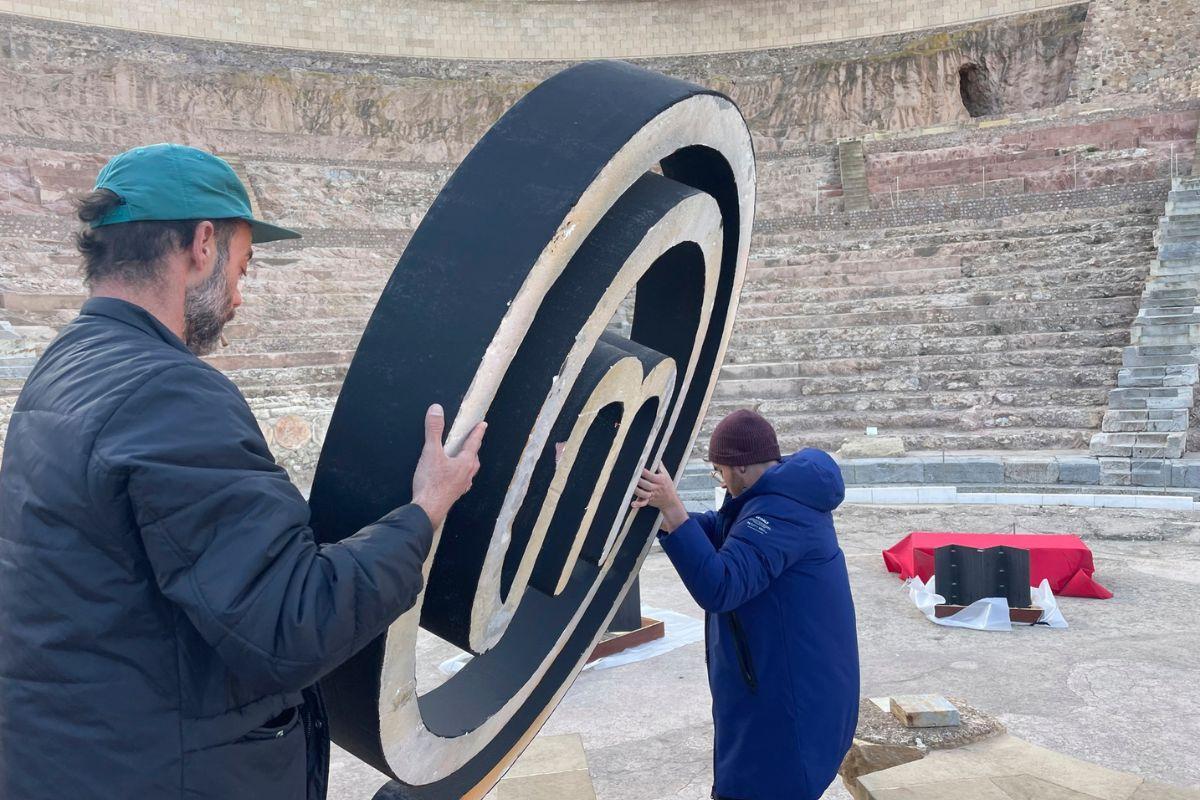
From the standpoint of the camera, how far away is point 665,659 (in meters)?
5.20

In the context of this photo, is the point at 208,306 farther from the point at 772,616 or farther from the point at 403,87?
the point at 403,87

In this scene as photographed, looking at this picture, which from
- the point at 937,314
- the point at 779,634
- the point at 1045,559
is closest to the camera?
the point at 779,634

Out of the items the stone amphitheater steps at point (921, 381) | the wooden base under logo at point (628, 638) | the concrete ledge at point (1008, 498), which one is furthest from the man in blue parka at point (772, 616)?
the stone amphitheater steps at point (921, 381)

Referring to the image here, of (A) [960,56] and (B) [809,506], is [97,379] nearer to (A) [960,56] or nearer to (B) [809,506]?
(B) [809,506]

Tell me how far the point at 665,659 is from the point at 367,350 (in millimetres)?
3935

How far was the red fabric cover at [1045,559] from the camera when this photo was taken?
238 inches

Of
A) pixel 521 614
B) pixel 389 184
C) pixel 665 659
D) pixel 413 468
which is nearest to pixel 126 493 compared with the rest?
pixel 413 468

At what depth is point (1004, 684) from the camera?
15.2 feet

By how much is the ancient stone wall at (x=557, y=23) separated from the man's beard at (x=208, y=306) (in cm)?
2470

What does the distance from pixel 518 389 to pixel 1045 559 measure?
531 centimetres

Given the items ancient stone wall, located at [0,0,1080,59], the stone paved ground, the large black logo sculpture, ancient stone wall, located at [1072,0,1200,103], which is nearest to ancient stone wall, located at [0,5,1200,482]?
ancient stone wall, located at [0,0,1080,59]

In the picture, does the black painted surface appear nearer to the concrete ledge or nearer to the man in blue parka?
the concrete ledge

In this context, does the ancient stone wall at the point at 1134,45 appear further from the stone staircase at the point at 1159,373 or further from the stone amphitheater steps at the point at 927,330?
the stone amphitheater steps at the point at 927,330

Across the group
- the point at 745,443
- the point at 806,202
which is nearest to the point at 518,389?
the point at 745,443
